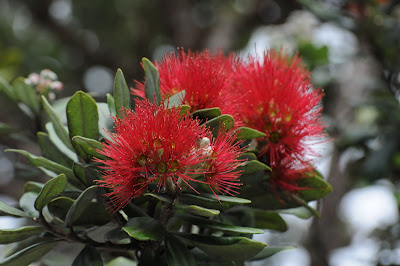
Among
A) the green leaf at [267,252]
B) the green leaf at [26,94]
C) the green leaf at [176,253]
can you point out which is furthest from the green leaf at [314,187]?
the green leaf at [26,94]

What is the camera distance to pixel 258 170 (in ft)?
3.07

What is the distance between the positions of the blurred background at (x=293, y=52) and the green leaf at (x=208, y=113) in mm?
318

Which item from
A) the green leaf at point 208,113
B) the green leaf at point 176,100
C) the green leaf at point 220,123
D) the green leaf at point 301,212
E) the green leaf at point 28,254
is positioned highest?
the green leaf at point 176,100

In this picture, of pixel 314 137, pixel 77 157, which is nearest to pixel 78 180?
pixel 77 157

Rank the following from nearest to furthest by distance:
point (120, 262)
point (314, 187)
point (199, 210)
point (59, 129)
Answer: point (199, 210) < point (59, 129) < point (314, 187) < point (120, 262)

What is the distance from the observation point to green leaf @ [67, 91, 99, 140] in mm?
883

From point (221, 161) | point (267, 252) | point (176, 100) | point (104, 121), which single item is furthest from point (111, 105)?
point (267, 252)

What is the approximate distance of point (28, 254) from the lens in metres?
0.85

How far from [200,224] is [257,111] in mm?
305

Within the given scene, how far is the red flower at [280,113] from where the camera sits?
98 centimetres

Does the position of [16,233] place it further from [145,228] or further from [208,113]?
[208,113]

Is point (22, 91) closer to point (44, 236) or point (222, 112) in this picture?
point (44, 236)

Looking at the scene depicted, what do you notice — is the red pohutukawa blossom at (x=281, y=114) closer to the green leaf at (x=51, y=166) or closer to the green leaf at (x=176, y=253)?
the green leaf at (x=176, y=253)

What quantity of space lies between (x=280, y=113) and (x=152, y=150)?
347 mm
